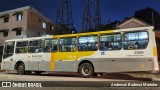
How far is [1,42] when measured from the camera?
172ft

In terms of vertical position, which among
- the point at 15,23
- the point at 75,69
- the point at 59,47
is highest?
the point at 15,23

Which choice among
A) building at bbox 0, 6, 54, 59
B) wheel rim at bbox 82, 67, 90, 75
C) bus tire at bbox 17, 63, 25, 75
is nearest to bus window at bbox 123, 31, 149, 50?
wheel rim at bbox 82, 67, 90, 75

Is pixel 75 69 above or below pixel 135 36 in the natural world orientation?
below

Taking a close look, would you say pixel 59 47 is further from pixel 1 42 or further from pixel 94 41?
pixel 1 42

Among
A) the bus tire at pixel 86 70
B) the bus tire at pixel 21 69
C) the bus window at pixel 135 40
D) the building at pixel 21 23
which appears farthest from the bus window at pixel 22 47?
the building at pixel 21 23

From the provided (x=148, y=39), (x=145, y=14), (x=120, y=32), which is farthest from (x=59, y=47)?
(x=145, y=14)

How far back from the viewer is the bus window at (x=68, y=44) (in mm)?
18766

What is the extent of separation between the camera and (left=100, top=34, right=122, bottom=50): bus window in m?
16.9

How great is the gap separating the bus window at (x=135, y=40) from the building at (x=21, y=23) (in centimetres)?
3278

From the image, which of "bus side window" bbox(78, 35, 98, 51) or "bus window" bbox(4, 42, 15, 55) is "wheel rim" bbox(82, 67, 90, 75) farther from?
"bus window" bbox(4, 42, 15, 55)

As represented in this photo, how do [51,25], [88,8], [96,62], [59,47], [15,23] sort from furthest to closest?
[51,25]
[88,8]
[15,23]
[59,47]
[96,62]

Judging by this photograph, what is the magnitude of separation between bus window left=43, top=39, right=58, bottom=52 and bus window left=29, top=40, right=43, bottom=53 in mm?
465

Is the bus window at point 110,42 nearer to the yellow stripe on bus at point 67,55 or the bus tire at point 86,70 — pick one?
the yellow stripe on bus at point 67,55

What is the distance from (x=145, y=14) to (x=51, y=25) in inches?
764
